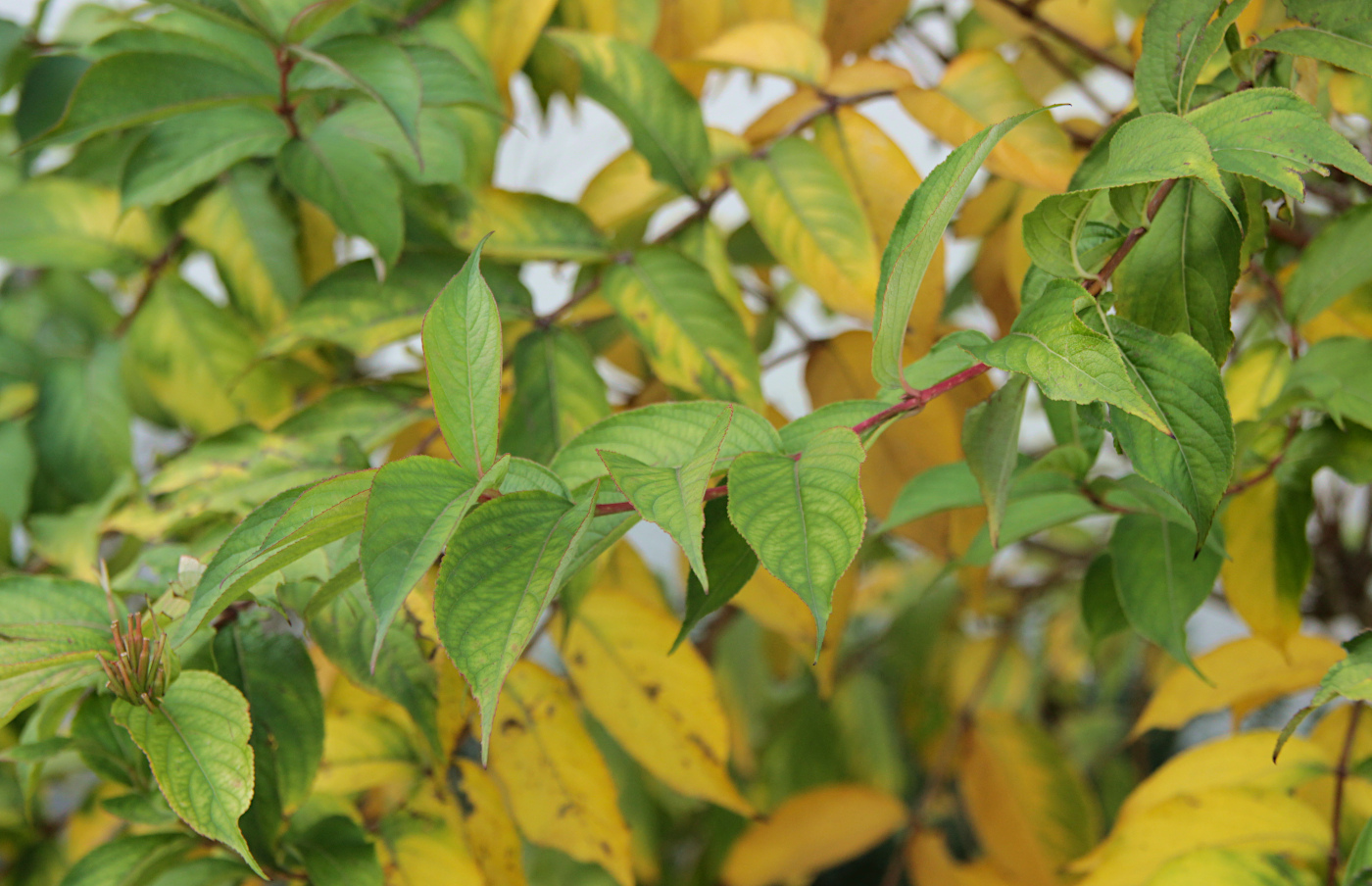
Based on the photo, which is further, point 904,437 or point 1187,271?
point 904,437

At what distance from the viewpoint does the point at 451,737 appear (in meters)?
0.28

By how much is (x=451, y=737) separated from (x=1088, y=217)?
21cm

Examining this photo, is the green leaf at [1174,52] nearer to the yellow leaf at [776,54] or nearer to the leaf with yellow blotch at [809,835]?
the yellow leaf at [776,54]

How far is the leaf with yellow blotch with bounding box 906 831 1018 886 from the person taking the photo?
46 cm

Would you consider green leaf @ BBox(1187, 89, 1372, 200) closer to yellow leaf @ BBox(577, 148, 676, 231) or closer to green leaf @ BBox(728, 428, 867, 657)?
green leaf @ BBox(728, 428, 867, 657)

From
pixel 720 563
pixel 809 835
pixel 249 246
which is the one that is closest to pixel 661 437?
pixel 720 563

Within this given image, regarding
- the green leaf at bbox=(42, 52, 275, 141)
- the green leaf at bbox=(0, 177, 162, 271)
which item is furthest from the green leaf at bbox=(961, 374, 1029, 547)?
the green leaf at bbox=(0, 177, 162, 271)

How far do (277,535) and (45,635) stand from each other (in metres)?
0.08

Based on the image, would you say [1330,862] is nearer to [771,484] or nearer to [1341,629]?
[771,484]

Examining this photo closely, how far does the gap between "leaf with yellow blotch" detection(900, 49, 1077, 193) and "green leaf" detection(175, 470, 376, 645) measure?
0.71ft

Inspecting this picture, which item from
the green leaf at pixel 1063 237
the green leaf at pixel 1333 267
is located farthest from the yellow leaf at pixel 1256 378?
the green leaf at pixel 1063 237

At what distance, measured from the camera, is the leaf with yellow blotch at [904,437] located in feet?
1.13

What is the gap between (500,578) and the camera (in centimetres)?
16

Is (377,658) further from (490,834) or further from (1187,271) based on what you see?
(1187,271)
